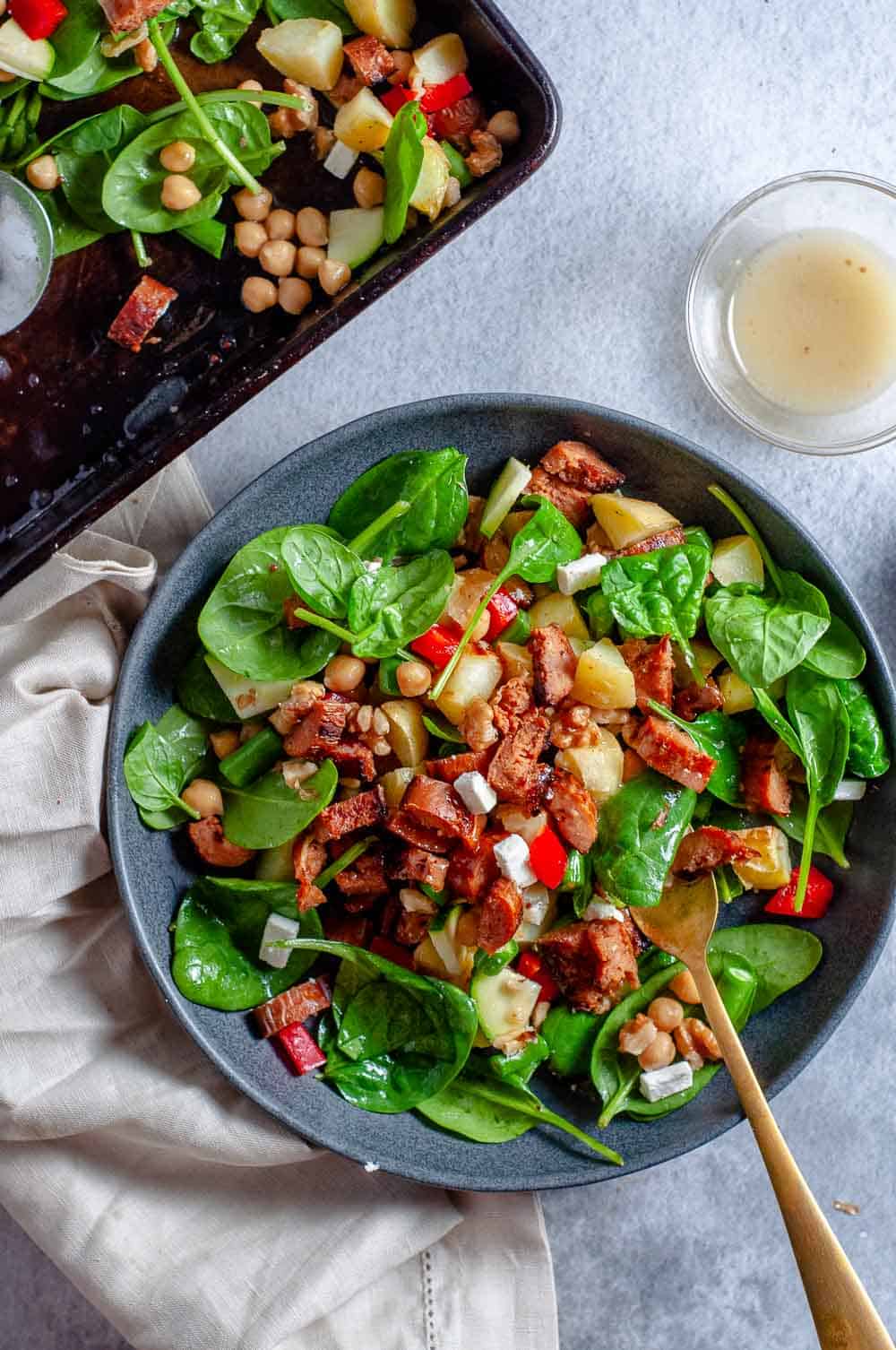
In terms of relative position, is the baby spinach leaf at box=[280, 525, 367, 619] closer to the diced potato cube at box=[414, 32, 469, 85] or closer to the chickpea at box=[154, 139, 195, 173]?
the chickpea at box=[154, 139, 195, 173]

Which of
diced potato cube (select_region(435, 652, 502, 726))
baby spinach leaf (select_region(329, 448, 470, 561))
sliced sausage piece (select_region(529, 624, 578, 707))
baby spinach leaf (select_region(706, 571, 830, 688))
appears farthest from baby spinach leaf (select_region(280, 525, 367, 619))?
baby spinach leaf (select_region(706, 571, 830, 688))

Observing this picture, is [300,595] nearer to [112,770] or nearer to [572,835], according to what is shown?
[112,770]

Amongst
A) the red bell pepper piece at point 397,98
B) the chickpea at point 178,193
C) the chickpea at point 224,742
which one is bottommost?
the chickpea at point 224,742

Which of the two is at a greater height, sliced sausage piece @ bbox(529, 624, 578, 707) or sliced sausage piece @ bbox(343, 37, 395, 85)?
sliced sausage piece @ bbox(343, 37, 395, 85)

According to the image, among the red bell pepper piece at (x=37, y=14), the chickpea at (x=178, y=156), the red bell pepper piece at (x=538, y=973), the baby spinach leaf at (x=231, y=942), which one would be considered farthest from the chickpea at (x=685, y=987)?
the red bell pepper piece at (x=37, y=14)

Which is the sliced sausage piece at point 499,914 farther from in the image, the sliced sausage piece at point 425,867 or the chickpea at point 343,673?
the chickpea at point 343,673

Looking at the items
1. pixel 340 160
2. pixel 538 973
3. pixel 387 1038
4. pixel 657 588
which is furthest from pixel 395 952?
pixel 340 160

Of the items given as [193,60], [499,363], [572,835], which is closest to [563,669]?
[572,835]
